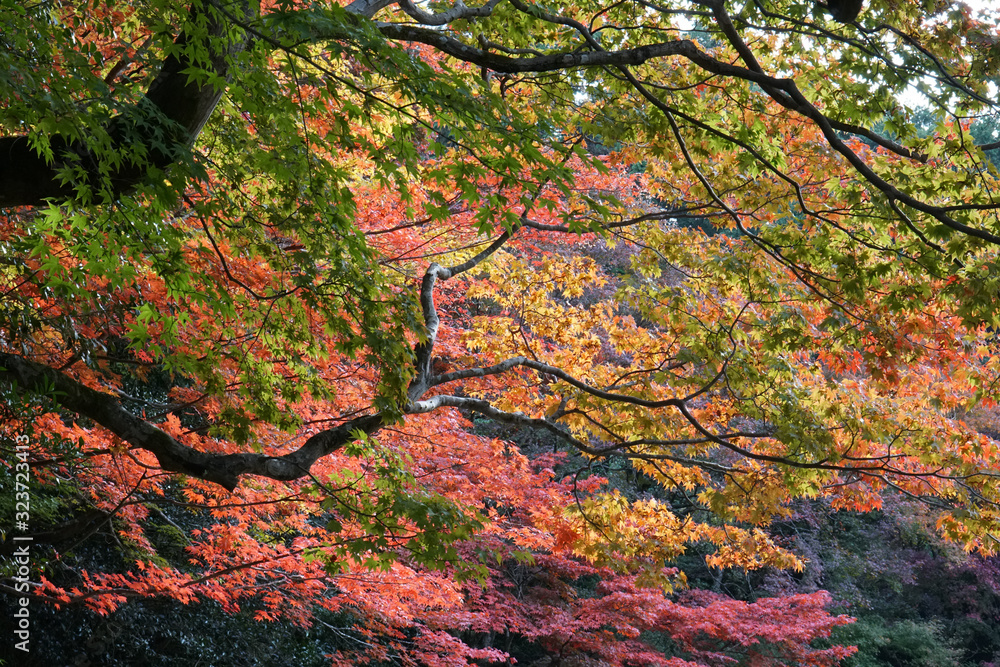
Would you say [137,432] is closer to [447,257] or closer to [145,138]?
[145,138]

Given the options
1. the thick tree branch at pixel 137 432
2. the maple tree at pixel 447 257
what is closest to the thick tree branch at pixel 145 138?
the maple tree at pixel 447 257

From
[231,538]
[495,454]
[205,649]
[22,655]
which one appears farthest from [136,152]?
[205,649]

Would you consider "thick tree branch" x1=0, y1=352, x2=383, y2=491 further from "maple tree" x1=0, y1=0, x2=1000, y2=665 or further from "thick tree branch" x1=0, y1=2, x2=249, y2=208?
"thick tree branch" x1=0, y1=2, x2=249, y2=208

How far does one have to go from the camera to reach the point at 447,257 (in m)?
6.41

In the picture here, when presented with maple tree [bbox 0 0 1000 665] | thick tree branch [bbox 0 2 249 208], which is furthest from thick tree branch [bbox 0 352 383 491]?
thick tree branch [bbox 0 2 249 208]

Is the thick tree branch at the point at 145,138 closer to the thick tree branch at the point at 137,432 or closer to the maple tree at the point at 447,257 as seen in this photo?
the maple tree at the point at 447,257

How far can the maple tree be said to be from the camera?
2959 mm

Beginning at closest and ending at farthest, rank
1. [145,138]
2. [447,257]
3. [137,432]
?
[145,138], [137,432], [447,257]

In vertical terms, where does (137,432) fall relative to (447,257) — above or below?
below

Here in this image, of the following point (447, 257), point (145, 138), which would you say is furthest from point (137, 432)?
point (447, 257)

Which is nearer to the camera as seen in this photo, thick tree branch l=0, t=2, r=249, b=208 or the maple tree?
thick tree branch l=0, t=2, r=249, b=208

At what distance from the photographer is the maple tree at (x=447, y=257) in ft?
9.71

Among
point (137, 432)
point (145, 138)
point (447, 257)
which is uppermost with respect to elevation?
point (447, 257)

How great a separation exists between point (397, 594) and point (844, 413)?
4192mm
